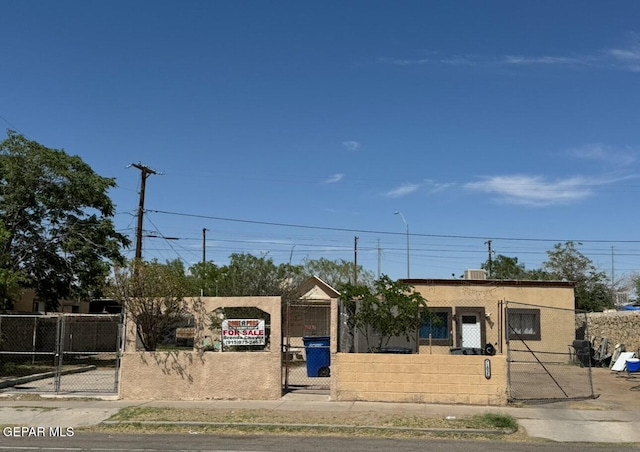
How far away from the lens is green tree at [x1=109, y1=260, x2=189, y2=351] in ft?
47.6

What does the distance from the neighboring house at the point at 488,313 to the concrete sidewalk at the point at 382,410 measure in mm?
12973

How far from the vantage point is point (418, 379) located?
45.4 ft

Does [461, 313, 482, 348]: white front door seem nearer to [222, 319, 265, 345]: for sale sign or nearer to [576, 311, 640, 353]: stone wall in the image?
[576, 311, 640, 353]: stone wall

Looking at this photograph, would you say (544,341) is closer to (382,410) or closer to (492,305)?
(492,305)

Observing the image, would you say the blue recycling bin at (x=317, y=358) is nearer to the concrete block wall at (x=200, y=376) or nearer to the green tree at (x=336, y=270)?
the concrete block wall at (x=200, y=376)

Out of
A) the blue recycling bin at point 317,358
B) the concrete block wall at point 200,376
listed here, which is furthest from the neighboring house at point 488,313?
the concrete block wall at point 200,376

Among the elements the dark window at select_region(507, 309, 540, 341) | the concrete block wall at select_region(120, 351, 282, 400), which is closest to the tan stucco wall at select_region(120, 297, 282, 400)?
the concrete block wall at select_region(120, 351, 282, 400)

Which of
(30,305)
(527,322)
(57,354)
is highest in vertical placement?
(30,305)

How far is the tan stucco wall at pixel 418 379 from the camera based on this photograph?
1359 centimetres

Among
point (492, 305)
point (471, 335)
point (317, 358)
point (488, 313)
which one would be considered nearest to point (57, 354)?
point (317, 358)

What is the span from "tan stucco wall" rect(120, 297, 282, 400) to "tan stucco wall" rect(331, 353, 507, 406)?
150 centimetres

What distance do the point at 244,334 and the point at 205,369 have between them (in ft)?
3.85

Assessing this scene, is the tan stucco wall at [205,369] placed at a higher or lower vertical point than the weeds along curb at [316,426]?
higher

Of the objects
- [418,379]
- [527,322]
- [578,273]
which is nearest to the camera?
[418,379]
